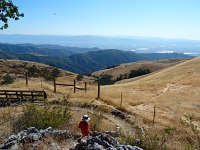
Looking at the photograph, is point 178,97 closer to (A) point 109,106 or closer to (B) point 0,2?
(A) point 109,106

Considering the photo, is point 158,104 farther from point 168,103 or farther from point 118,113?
point 118,113

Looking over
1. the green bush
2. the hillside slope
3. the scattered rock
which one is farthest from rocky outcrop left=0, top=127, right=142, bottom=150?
the scattered rock

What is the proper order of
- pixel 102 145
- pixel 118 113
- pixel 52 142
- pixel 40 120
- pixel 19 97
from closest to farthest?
pixel 102 145 → pixel 52 142 → pixel 40 120 → pixel 118 113 → pixel 19 97

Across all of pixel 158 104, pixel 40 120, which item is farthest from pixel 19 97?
pixel 158 104

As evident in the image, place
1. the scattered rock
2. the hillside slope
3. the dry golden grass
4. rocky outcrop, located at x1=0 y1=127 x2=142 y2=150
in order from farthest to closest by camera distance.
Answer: the scattered rock, the hillside slope, the dry golden grass, rocky outcrop, located at x1=0 y1=127 x2=142 y2=150

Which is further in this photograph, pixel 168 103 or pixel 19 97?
pixel 168 103

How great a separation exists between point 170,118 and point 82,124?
43.4 ft

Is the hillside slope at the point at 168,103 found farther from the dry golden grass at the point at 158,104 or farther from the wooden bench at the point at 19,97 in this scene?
the wooden bench at the point at 19,97

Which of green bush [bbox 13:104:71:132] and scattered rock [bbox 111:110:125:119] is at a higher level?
green bush [bbox 13:104:71:132]

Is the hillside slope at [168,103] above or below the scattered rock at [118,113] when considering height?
below

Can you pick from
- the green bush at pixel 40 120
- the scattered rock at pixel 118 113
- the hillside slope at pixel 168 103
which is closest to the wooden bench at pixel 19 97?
the hillside slope at pixel 168 103

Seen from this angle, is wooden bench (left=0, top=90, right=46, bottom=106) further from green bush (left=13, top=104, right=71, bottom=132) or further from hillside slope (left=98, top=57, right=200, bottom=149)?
green bush (left=13, top=104, right=71, bottom=132)

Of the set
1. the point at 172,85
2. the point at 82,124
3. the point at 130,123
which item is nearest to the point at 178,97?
the point at 172,85

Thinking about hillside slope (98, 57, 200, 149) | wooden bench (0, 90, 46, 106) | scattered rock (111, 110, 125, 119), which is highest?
wooden bench (0, 90, 46, 106)
